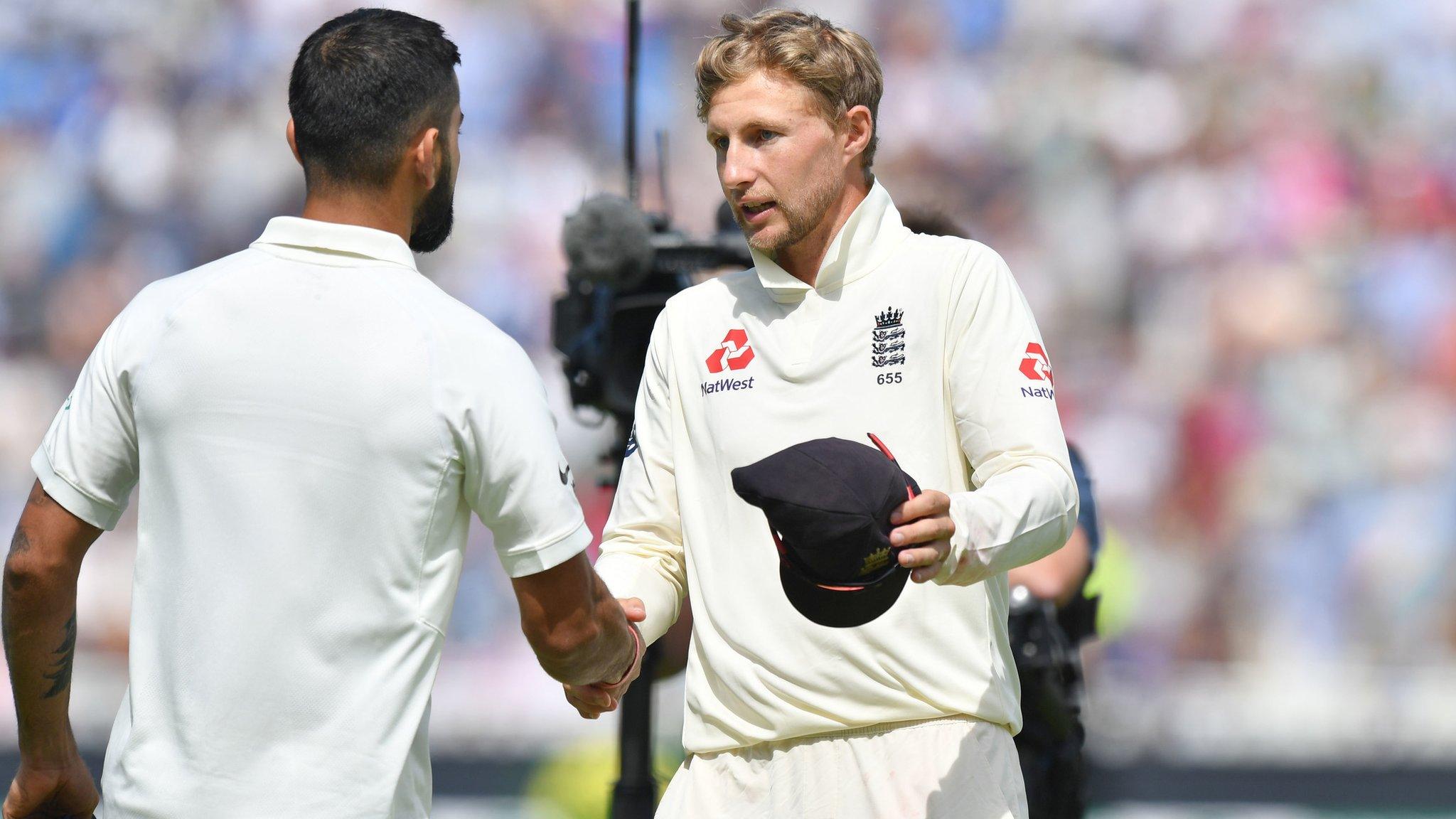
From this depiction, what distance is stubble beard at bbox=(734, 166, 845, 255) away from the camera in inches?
95.3

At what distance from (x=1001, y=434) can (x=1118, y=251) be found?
518cm

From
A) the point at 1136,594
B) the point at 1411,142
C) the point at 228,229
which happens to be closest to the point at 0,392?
the point at 228,229

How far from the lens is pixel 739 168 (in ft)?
7.91

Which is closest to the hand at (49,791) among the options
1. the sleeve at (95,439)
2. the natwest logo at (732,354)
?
the sleeve at (95,439)

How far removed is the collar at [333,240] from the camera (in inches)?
78.3

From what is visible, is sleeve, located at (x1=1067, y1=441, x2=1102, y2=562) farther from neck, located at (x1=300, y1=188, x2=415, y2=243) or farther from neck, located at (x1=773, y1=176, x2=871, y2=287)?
neck, located at (x1=300, y1=188, x2=415, y2=243)

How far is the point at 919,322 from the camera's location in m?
2.36

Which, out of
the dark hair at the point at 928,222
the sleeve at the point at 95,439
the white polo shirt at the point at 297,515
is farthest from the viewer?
the dark hair at the point at 928,222

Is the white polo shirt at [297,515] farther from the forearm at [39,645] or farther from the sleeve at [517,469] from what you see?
the forearm at [39,645]

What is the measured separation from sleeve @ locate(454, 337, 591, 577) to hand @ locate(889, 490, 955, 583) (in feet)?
1.33

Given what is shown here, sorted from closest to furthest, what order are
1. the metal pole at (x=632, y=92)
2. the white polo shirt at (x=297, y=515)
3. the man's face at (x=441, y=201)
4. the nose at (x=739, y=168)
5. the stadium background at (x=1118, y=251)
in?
the white polo shirt at (x=297, y=515) < the man's face at (x=441, y=201) < the nose at (x=739, y=168) < the metal pole at (x=632, y=92) < the stadium background at (x=1118, y=251)

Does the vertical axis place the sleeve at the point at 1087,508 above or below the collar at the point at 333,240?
below

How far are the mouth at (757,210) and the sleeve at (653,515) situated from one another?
0.26 m

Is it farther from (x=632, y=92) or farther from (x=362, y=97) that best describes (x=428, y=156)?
(x=632, y=92)
